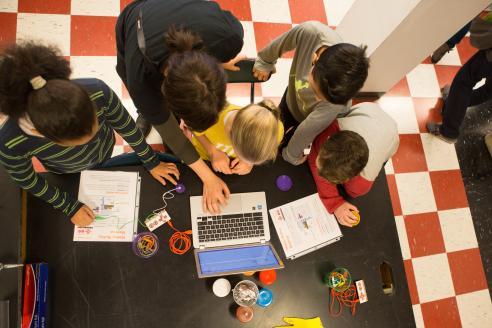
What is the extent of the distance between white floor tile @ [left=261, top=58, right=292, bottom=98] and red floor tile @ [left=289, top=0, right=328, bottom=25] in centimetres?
41

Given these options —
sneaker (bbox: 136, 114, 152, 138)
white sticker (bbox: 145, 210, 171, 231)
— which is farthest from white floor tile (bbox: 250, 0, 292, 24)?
white sticker (bbox: 145, 210, 171, 231)

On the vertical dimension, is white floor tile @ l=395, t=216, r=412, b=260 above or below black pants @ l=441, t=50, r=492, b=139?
below

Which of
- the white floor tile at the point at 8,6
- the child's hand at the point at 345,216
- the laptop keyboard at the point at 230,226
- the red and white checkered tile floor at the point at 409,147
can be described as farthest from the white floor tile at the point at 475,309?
the white floor tile at the point at 8,6

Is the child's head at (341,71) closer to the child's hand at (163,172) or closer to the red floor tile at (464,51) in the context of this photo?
the child's hand at (163,172)

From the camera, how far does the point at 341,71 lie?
50.1 inches

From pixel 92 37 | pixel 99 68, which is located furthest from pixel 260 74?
pixel 92 37

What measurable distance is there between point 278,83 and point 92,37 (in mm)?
1333

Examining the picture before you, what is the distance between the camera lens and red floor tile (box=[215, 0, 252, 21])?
2.54 meters

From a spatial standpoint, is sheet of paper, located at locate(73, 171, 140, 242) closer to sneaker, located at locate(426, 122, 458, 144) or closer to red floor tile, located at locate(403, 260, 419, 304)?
red floor tile, located at locate(403, 260, 419, 304)

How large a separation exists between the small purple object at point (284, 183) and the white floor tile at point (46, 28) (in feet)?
5.65

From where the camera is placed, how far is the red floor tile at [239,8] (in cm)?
254

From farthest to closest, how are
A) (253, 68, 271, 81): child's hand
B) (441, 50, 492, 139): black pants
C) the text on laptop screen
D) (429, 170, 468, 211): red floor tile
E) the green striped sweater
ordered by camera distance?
(429, 170, 468, 211): red floor tile → (441, 50, 492, 139): black pants → (253, 68, 271, 81): child's hand → the text on laptop screen → the green striped sweater

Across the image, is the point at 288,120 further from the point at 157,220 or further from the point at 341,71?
the point at 157,220

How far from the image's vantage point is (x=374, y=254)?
150cm
